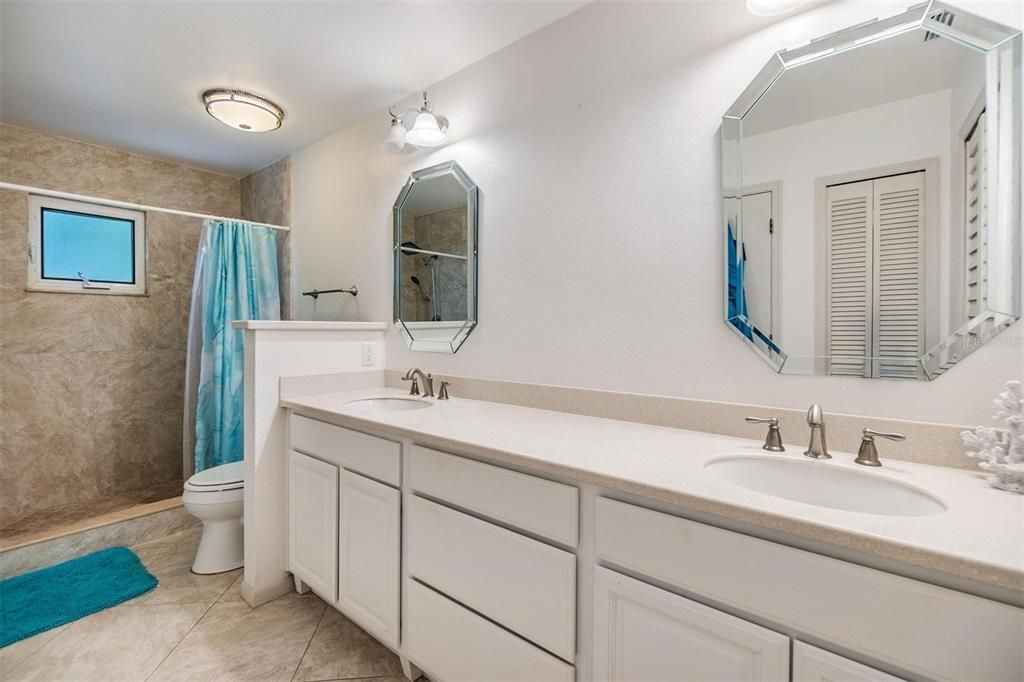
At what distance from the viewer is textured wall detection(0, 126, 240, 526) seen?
250 centimetres

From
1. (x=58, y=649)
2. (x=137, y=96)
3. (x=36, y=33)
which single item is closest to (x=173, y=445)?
(x=58, y=649)

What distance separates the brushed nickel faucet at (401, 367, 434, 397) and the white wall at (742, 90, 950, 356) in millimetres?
1350

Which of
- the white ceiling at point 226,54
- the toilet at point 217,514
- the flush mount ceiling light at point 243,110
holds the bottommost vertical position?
the toilet at point 217,514

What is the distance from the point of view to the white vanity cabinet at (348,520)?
145 centimetres

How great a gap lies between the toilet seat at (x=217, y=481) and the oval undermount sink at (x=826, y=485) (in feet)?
6.72

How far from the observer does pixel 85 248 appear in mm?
2752

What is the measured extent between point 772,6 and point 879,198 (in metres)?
0.56

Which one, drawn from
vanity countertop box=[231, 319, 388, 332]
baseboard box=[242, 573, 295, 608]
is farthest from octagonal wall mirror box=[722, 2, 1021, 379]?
baseboard box=[242, 573, 295, 608]

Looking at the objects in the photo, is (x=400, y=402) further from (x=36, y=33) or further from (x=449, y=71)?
(x=36, y=33)

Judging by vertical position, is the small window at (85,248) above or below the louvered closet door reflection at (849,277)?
above

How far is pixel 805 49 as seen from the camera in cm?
121

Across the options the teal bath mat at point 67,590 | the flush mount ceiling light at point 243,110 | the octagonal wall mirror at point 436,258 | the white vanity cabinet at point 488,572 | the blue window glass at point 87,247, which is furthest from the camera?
the blue window glass at point 87,247

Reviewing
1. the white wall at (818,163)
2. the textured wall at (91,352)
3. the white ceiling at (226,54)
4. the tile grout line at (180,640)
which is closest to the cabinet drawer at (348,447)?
the tile grout line at (180,640)

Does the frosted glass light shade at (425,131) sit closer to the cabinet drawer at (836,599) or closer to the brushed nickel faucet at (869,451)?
the cabinet drawer at (836,599)
